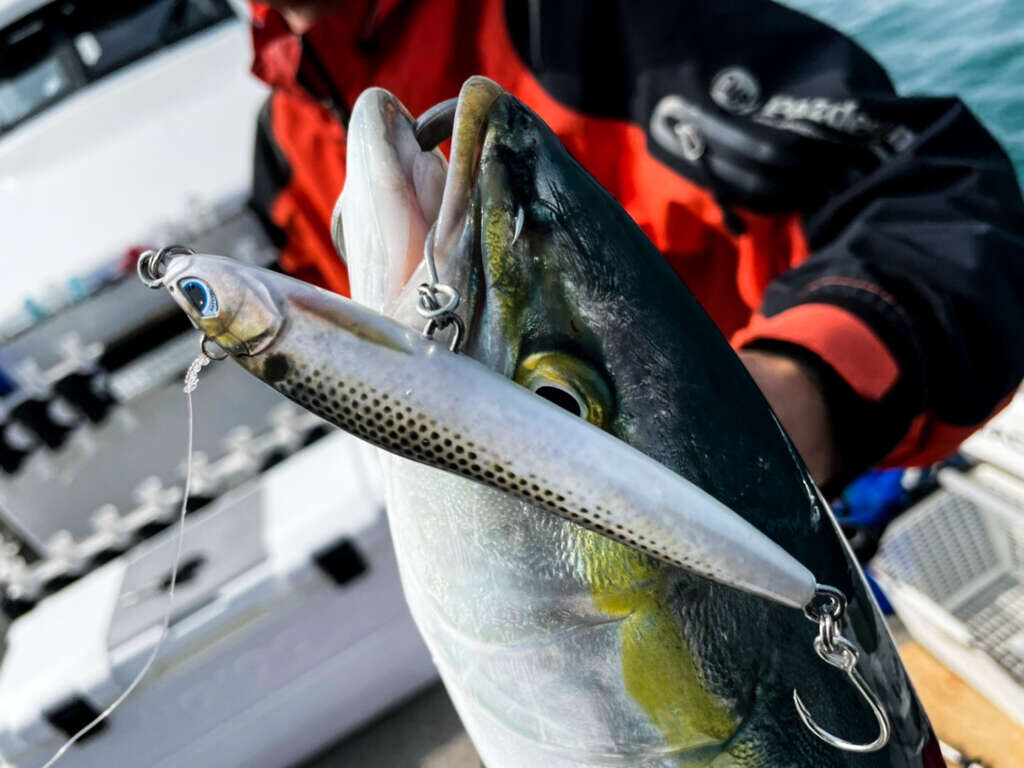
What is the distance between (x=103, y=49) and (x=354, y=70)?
185cm

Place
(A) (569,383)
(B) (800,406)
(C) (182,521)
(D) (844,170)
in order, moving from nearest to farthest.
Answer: (A) (569,383)
(C) (182,521)
(B) (800,406)
(D) (844,170)

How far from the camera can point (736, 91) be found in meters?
1.65

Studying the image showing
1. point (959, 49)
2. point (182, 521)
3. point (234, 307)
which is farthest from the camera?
point (959, 49)

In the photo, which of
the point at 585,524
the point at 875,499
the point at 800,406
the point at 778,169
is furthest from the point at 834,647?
the point at 875,499

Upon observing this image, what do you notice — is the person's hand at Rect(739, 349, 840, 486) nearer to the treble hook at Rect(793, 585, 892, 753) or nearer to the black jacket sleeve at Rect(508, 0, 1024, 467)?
the black jacket sleeve at Rect(508, 0, 1024, 467)

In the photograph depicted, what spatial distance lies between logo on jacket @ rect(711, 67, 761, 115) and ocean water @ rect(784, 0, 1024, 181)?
4.28m

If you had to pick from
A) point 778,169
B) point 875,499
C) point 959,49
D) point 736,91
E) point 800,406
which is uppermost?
point 736,91

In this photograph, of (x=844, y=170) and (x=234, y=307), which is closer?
(x=234, y=307)

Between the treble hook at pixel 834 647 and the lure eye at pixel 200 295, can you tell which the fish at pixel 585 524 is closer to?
the treble hook at pixel 834 647

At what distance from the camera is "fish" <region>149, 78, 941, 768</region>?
2.08 ft

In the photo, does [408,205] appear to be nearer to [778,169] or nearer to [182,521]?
[182,521]

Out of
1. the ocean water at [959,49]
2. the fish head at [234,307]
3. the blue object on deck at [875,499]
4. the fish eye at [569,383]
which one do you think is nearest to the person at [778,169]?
the fish eye at [569,383]

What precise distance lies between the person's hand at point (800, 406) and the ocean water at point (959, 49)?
4.88 meters

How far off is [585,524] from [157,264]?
0.33m
